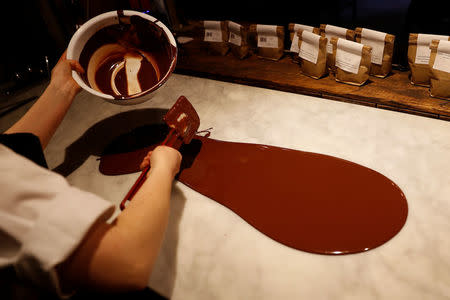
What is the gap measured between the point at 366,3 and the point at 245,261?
3901 millimetres

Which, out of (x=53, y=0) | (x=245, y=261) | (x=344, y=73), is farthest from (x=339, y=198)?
(x=53, y=0)

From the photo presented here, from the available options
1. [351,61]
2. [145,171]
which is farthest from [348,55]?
[145,171]

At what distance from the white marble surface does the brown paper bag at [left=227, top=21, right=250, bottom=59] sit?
0.43m

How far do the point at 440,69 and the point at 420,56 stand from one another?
0.13 m

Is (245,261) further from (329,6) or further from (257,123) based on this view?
(329,6)

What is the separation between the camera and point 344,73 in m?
1.57

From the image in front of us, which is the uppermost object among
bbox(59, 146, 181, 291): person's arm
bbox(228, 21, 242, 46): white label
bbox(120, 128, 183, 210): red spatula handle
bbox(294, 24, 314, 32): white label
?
bbox(294, 24, 314, 32): white label

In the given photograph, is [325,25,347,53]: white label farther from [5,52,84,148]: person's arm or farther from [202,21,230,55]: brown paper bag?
[5,52,84,148]: person's arm

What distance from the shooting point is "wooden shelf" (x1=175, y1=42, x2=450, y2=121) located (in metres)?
1.39

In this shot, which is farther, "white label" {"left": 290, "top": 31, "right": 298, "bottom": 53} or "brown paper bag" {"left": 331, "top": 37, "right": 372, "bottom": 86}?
"white label" {"left": 290, "top": 31, "right": 298, "bottom": 53}

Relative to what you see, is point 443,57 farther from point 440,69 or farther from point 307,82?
point 307,82

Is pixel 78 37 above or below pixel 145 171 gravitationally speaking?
above

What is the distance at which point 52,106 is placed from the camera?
120 centimetres

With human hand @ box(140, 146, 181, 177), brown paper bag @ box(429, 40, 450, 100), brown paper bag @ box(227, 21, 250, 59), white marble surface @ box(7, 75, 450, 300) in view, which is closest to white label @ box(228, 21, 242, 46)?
brown paper bag @ box(227, 21, 250, 59)
